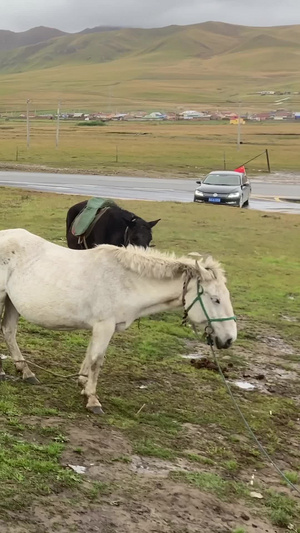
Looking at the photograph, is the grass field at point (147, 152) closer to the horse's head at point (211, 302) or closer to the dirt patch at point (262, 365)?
the dirt patch at point (262, 365)

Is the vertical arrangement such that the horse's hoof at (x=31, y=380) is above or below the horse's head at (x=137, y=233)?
below

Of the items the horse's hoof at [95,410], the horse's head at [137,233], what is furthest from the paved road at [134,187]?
the horse's hoof at [95,410]

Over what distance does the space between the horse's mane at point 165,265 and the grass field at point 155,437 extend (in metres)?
1.55

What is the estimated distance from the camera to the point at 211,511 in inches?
189

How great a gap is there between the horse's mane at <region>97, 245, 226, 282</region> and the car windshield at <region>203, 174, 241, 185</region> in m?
22.3

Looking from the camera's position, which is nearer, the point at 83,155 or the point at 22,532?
the point at 22,532

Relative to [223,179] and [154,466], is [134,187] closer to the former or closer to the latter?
[223,179]

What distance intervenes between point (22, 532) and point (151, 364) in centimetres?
434

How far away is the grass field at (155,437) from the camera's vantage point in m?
4.52

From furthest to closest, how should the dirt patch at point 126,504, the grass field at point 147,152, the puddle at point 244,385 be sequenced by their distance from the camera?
the grass field at point 147,152
the puddle at point 244,385
the dirt patch at point 126,504

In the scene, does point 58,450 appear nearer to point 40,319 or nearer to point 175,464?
point 175,464

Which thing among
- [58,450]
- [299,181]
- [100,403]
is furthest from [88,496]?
[299,181]

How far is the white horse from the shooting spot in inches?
239

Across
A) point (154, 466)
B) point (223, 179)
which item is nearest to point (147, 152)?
point (223, 179)
